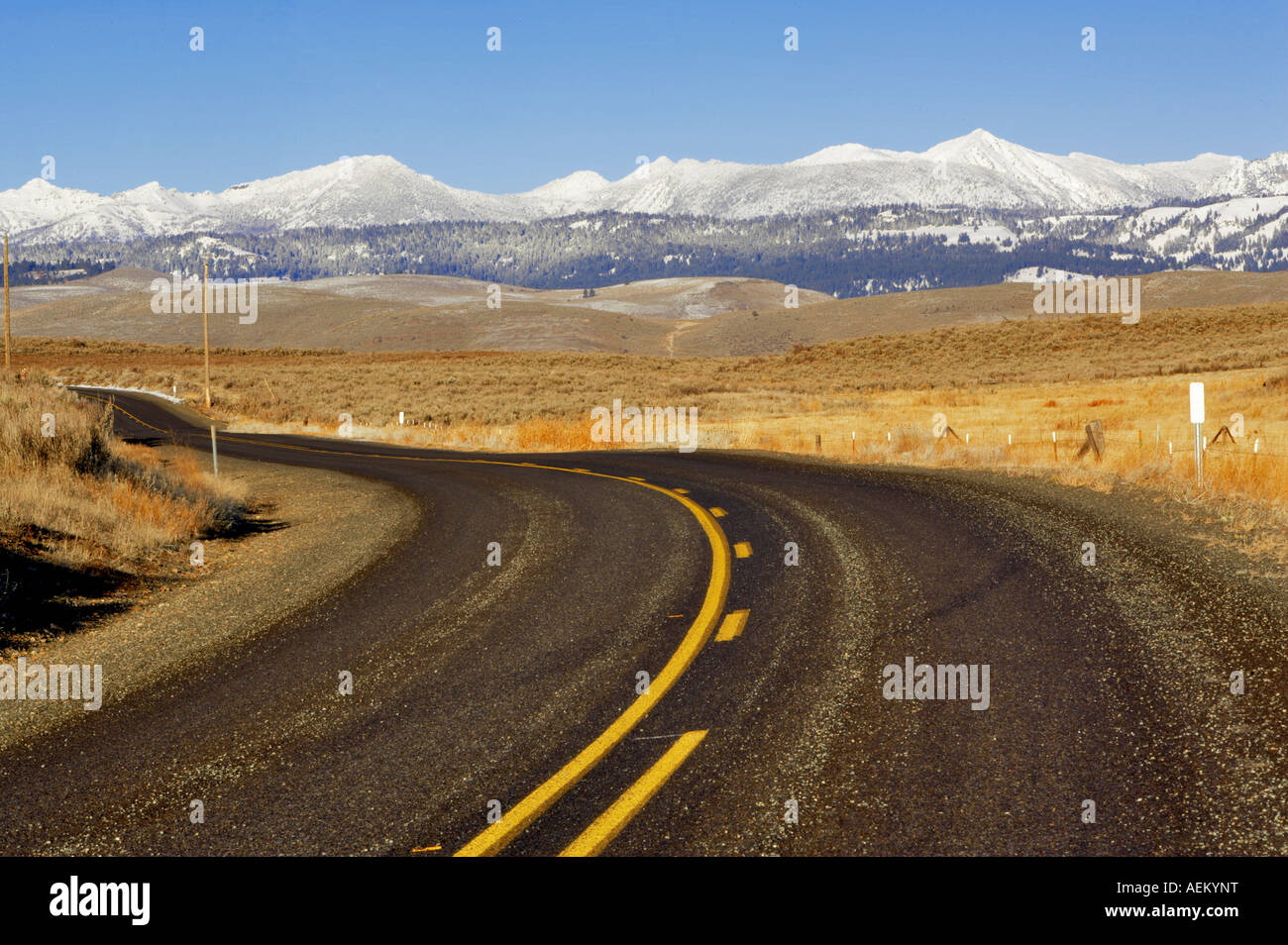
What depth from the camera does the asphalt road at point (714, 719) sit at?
4562 mm

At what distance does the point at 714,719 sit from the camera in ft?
19.3

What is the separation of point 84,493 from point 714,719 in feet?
35.0

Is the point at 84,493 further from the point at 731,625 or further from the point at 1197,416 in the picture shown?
the point at 1197,416

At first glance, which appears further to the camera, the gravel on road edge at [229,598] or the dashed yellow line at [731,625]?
the dashed yellow line at [731,625]

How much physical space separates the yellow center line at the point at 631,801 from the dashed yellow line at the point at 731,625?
6.68ft

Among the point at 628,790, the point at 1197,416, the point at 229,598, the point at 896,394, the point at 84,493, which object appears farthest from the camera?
the point at 896,394

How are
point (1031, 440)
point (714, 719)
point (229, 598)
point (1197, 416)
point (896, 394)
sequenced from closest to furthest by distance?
point (714, 719) → point (229, 598) → point (1197, 416) → point (1031, 440) → point (896, 394)

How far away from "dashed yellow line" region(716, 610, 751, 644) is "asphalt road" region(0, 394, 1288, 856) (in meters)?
0.05

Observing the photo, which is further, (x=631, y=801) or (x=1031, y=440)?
(x=1031, y=440)

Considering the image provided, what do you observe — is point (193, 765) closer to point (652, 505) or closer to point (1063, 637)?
point (1063, 637)

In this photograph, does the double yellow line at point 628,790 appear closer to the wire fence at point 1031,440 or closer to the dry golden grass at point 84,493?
the dry golden grass at point 84,493

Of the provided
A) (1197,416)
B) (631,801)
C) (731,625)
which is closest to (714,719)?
(631,801)

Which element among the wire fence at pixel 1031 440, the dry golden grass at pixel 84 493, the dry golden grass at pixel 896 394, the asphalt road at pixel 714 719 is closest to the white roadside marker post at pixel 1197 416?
the dry golden grass at pixel 896 394

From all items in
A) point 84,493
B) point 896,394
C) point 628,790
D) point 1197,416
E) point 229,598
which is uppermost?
point 1197,416
